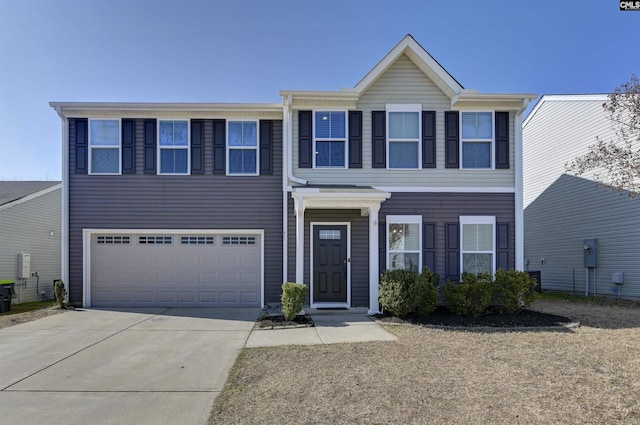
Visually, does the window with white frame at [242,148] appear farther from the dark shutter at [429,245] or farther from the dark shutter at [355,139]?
the dark shutter at [429,245]

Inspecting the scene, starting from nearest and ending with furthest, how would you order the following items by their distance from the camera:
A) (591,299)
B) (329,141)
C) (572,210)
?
(329,141), (591,299), (572,210)

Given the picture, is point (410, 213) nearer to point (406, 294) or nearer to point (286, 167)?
point (406, 294)

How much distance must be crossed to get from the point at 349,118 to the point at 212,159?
3.82 meters

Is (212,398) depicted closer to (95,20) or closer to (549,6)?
(95,20)

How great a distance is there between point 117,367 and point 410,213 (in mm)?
7200

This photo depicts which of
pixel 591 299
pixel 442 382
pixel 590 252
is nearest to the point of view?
pixel 442 382

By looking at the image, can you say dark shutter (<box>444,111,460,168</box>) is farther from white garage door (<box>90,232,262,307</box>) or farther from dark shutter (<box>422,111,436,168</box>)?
white garage door (<box>90,232,262,307</box>)

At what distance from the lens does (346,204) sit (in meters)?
9.45

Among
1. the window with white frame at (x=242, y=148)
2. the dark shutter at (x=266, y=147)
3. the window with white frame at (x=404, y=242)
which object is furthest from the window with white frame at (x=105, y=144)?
A: the window with white frame at (x=404, y=242)

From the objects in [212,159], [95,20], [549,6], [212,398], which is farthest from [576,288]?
[95,20]

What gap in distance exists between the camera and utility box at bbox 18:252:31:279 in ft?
44.4

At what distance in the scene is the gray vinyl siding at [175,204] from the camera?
10.7 m

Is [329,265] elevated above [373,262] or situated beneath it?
situated beneath

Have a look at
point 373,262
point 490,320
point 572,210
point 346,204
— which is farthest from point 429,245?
point 572,210
